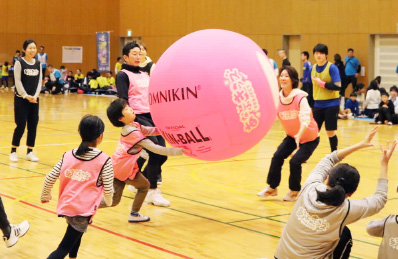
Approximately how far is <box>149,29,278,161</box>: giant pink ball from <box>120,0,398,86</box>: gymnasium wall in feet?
50.7

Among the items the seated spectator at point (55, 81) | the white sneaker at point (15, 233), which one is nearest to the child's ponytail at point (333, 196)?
the white sneaker at point (15, 233)

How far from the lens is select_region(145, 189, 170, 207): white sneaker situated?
21.9ft

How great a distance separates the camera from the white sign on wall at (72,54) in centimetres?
2869

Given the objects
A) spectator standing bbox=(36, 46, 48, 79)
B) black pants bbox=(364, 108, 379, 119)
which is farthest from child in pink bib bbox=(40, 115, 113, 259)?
spectator standing bbox=(36, 46, 48, 79)

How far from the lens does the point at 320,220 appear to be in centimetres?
384

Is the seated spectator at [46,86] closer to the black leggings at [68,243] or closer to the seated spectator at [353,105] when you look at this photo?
the seated spectator at [353,105]

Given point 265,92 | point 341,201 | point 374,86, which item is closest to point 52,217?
point 265,92

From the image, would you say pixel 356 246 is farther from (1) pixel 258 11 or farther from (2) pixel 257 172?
(1) pixel 258 11

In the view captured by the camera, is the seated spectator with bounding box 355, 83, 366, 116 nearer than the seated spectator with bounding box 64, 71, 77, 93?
Yes

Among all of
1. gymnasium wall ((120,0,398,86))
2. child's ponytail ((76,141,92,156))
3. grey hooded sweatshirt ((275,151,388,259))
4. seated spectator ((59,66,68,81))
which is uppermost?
gymnasium wall ((120,0,398,86))

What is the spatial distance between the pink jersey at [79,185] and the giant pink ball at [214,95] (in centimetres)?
56

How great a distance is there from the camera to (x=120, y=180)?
580cm

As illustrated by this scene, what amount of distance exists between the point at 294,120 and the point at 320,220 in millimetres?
2971

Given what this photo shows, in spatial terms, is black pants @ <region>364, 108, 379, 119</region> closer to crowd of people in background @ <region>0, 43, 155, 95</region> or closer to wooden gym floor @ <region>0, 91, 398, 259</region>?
wooden gym floor @ <region>0, 91, 398, 259</region>
